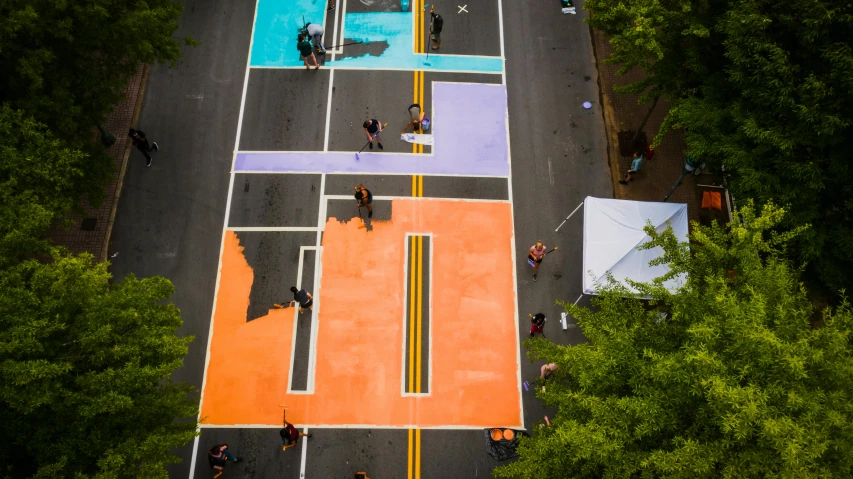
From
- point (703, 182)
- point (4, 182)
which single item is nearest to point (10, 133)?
point (4, 182)

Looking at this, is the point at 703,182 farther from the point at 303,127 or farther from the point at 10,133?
the point at 10,133

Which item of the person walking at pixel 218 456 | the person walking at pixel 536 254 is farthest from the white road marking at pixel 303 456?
the person walking at pixel 536 254

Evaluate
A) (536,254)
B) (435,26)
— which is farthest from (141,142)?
(536,254)

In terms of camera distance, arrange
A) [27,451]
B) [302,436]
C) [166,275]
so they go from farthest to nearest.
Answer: [166,275]
[302,436]
[27,451]

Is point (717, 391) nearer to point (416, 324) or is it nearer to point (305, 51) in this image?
point (416, 324)

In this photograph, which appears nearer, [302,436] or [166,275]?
[302,436]

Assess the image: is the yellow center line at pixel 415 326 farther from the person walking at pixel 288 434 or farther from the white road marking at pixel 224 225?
the white road marking at pixel 224 225

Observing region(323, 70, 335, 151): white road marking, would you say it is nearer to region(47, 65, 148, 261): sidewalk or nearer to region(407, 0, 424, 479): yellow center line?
region(407, 0, 424, 479): yellow center line
